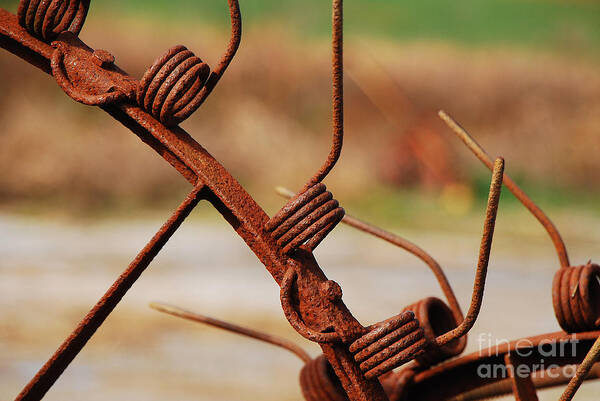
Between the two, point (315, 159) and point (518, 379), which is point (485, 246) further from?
point (315, 159)

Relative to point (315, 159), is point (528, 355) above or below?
below

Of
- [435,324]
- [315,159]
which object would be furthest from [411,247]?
[315,159]

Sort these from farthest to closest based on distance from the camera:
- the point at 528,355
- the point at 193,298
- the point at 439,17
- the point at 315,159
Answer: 1. the point at 439,17
2. the point at 315,159
3. the point at 193,298
4. the point at 528,355

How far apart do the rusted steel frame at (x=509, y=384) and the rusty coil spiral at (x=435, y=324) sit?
0.03 m

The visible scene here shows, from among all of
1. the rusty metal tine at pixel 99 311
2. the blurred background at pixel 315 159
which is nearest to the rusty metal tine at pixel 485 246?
the rusty metal tine at pixel 99 311

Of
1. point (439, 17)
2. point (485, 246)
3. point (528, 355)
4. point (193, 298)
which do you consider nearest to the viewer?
point (485, 246)

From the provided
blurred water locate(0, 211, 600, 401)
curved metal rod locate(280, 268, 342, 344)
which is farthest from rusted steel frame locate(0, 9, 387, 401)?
blurred water locate(0, 211, 600, 401)

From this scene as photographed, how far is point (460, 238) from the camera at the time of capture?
3.33 metres

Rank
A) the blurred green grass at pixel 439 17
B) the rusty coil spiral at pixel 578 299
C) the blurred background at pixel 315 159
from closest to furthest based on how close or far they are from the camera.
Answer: the rusty coil spiral at pixel 578 299 < the blurred background at pixel 315 159 < the blurred green grass at pixel 439 17

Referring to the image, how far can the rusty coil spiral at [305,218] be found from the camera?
0.32 metres

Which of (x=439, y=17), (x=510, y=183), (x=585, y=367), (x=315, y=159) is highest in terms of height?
(x=439, y=17)

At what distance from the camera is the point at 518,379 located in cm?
42

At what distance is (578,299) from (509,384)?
0.12 m

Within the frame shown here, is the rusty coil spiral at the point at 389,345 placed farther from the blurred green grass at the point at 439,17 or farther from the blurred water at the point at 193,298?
the blurred green grass at the point at 439,17
